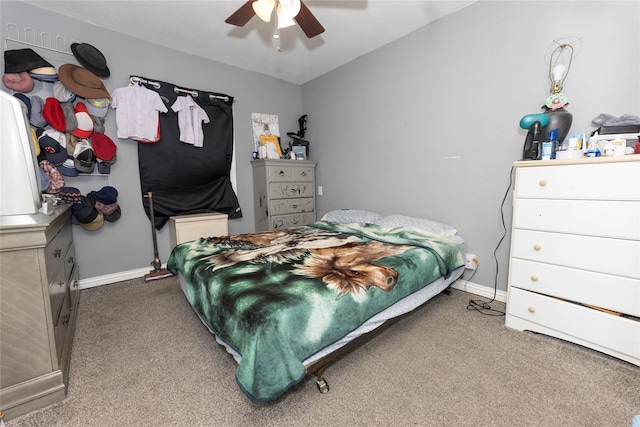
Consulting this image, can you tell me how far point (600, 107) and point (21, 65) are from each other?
Result: 4403 mm

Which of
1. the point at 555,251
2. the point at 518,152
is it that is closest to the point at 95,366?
the point at 555,251

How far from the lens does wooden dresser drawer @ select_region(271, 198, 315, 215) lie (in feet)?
11.5

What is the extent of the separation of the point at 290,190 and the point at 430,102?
1.97 metres

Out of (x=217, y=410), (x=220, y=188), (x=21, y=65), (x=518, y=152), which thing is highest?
(x=21, y=65)

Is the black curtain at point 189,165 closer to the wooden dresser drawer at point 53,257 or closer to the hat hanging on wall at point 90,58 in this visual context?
the hat hanging on wall at point 90,58

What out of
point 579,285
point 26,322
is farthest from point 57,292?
point 579,285

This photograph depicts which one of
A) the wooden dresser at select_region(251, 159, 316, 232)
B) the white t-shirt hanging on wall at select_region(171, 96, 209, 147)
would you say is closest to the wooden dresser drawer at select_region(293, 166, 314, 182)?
the wooden dresser at select_region(251, 159, 316, 232)

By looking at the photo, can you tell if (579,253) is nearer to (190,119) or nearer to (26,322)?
(26,322)

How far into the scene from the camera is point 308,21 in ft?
6.53

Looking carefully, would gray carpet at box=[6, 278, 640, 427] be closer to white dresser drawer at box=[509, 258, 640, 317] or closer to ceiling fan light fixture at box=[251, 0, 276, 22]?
white dresser drawer at box=[509, 258, 640, 317]

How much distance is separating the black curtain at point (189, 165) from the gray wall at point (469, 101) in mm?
1526

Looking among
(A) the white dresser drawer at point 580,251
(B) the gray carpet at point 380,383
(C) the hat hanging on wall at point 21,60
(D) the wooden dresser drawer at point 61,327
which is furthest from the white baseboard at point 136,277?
(C) the hat hanging on wall at point 21,60

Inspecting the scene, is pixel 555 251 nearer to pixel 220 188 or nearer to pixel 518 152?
pixel 518 152

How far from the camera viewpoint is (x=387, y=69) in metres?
2.97
